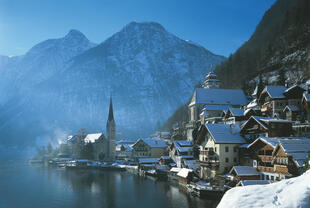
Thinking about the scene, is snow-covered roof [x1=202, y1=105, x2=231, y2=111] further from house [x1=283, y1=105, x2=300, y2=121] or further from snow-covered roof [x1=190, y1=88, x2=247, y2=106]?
house [x1=283, y1=105, x2=300, y2=121]

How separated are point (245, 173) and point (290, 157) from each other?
388 inches

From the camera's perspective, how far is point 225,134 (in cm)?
5641

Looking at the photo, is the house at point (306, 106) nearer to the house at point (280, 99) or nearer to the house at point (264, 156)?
the house at point (280, 99)

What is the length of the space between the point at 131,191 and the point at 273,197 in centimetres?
4729

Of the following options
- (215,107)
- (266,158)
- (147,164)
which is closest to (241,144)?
(266,158)

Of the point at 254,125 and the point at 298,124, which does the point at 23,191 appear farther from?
the point at 298,124

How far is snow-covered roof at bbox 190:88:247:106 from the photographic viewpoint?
97.1 metres

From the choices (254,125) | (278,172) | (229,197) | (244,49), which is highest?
(244,49)

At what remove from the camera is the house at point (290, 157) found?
37.8 metres

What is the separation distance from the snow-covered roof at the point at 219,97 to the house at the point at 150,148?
78.6 ft

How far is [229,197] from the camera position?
49.7 feet

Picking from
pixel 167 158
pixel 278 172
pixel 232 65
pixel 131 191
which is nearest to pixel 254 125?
pixel 278 172

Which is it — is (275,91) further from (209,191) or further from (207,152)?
(209,191)

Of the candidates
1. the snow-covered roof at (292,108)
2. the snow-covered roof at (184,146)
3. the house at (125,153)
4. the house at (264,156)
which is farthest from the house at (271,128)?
the house at (125,153)
